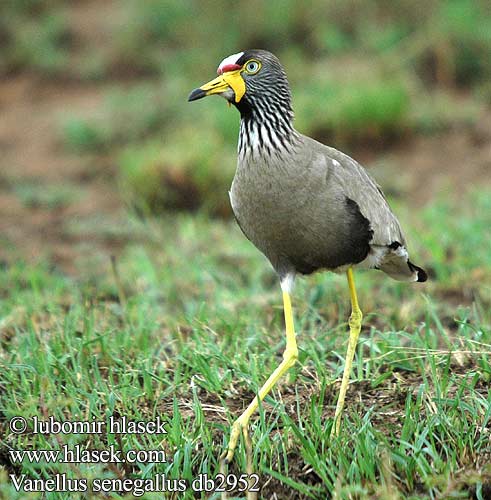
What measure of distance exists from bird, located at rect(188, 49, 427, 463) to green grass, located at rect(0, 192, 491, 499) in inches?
7.9

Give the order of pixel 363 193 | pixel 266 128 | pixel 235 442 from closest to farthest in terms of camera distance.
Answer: pixel 235 442 < pixel 266 128 < pixel 363 193

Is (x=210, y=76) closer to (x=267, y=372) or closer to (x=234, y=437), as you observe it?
(x=267, y=372)

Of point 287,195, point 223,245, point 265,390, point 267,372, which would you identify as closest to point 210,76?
point 223,245

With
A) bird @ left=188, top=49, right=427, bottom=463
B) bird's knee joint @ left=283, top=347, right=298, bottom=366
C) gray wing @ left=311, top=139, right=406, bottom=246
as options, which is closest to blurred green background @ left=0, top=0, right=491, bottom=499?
bird's knee joint @ left=283, top=347, right=298, bottom=366

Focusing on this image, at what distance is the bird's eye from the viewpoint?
356 cm

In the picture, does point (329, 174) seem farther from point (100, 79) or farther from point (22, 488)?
point (100, 79)

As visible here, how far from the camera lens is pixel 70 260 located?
6.09 meters

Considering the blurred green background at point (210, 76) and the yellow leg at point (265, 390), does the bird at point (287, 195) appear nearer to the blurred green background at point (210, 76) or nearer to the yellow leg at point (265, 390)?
the yellow leg at point (265, 390)

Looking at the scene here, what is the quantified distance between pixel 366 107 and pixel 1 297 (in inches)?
157

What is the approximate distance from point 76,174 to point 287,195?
16.4ft

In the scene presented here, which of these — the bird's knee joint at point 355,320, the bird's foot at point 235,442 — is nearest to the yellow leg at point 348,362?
the bird's knee joint at point 355,320

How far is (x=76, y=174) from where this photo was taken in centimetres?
808

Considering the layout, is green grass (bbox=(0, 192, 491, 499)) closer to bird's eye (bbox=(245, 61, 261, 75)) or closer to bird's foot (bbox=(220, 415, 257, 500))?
bird's foot (bbox=(220, 415, 257, 500))

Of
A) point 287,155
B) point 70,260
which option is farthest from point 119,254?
point 287,155
